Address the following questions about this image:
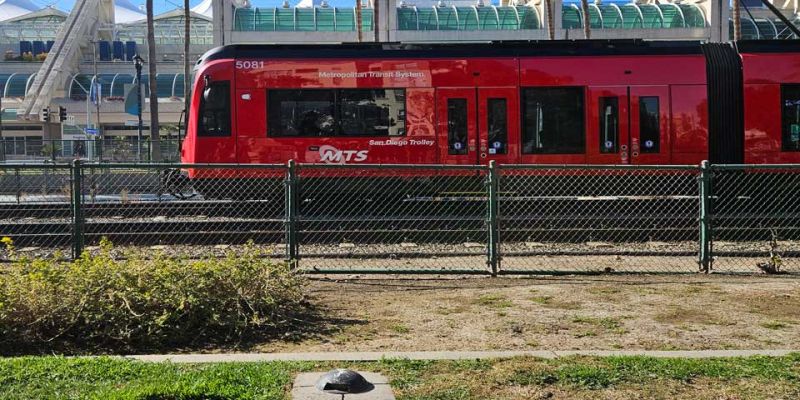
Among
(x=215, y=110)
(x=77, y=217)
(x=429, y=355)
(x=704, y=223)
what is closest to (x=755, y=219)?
(x=704, y=223)

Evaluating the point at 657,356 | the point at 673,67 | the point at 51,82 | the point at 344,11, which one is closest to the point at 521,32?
the point at 344,11

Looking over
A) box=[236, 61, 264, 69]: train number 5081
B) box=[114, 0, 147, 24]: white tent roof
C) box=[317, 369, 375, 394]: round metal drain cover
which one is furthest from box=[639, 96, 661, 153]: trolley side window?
box=[114, 0, 147, 24]: white tent roof

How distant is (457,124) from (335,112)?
2.44m

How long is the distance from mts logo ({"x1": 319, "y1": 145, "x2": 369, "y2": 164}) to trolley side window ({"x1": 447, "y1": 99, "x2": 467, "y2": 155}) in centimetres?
170

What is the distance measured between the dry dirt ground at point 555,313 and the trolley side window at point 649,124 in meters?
5.77

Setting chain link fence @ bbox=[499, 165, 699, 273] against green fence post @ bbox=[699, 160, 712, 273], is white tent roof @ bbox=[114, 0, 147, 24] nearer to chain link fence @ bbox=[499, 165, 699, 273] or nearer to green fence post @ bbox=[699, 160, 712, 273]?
chain link fence @ bbox=[499, 165, 699, 273]

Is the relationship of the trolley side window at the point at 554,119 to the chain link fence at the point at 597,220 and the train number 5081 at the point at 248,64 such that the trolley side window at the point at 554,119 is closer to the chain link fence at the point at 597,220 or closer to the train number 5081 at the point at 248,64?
the chain link fence at the point at 597,220

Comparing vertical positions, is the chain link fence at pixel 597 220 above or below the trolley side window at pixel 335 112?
below

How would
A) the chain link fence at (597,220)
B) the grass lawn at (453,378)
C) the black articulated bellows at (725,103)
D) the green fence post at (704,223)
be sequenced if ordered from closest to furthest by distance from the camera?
the grass lawn at (453,378)
the green fence post at (704,223)
the chain link fence at (597,220)
the black articulated bellows at (725,103)

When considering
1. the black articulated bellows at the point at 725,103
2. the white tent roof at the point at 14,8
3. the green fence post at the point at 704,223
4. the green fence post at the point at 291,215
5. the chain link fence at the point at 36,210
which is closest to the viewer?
the green fence post at the point at 291,215

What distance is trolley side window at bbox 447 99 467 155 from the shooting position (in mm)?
15547

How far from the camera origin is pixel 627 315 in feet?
25.4

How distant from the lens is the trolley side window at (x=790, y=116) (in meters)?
15.4

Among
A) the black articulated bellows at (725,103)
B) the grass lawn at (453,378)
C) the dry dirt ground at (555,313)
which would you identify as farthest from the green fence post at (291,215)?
the black articulated bellows at (725,103)
